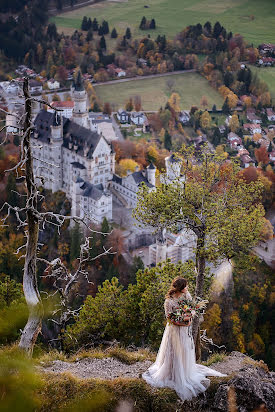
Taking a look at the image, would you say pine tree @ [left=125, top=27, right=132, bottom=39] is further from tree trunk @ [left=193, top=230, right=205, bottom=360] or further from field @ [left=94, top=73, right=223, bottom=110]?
tree trunk @ [left=193, top=230, right=205, bottom=360]

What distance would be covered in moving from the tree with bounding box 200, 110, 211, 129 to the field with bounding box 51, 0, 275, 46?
10316 mm

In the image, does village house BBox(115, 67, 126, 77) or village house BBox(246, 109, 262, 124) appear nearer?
village house BBox(246, 109, 262, 124)

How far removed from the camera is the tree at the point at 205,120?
196ft

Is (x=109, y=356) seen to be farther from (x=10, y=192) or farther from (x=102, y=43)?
(x=102, y=43)

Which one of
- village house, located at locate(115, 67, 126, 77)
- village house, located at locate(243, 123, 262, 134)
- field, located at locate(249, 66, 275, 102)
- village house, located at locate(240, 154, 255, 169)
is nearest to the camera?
village house, located at locate(240, 154, 255, 169)

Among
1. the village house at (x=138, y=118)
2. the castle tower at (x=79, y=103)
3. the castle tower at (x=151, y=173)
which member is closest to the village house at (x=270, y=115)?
the village house at (x=138, y=118)

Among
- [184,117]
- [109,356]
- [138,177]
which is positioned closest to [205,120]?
[184,117]

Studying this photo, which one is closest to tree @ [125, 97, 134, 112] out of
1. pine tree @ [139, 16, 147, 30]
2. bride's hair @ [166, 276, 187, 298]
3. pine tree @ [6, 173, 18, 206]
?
pine tree @ [139, 16, 147, 30]

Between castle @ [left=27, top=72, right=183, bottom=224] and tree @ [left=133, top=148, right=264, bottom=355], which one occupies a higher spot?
tree @ [left=133, top=148, right=264, bottom=355]

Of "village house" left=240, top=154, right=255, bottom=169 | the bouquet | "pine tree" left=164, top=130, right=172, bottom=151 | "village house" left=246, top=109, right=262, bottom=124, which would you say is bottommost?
"pine tree" left=164, top=130, right=172, bottom=151

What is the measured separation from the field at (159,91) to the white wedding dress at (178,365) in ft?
180

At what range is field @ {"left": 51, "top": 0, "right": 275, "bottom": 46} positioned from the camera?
64.8 m

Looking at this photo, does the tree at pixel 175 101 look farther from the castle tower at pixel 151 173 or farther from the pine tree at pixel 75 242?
the pine tree at pixel 75 242

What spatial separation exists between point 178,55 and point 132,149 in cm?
2616
